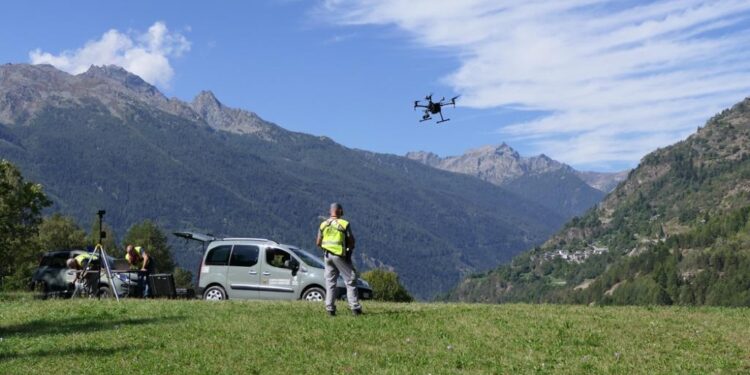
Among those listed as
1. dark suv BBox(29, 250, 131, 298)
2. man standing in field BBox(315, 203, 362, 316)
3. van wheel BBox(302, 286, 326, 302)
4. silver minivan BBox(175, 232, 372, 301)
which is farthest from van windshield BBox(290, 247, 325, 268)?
man standing in field BBox(315, 203, 362, 316)

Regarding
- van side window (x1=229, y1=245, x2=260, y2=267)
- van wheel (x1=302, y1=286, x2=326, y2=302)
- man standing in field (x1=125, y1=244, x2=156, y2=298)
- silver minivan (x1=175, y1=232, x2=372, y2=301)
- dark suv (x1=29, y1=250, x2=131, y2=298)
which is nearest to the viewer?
van wheel (x1=302, y1=286, x2=326, y2=302)

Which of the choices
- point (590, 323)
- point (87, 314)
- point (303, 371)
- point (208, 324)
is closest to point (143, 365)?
point (303, 371)

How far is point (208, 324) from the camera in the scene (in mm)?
18688

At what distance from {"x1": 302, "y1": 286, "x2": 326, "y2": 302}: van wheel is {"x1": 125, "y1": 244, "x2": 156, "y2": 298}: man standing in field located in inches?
255

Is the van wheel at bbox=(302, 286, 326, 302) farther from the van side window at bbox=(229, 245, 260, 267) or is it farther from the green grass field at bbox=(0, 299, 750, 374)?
the green grass field at bbox=(0, 299, 750, 374)

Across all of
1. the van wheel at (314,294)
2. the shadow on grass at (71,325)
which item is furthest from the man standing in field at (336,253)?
the van wheel at (314,294)

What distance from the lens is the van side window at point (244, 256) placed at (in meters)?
28.3

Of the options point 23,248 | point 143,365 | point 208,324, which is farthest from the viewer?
point 23,248

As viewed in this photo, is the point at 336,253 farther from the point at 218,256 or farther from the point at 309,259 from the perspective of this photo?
the point at 218,256

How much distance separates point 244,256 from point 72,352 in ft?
41.8

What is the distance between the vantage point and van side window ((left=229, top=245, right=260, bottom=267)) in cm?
2827

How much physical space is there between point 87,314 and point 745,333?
51.9 ft

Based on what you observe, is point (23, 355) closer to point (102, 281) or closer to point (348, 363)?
point (348, 363)

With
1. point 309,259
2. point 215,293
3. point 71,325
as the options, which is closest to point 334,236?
point 71,325
